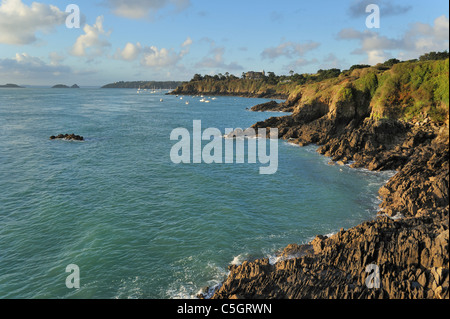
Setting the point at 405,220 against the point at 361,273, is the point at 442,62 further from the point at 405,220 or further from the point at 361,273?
the point at 361,273

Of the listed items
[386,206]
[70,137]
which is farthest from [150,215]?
[70,137]

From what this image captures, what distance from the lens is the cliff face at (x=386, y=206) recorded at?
17203mm

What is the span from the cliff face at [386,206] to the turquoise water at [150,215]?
3.21 m

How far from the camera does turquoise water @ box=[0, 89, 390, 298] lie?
20.9 metres

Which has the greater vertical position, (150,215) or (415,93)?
(415,93)

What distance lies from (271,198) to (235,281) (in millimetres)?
17119

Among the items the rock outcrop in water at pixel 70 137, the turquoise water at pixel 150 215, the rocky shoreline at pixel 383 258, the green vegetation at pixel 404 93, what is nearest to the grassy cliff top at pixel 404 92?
the green vegetation at pixel 404 93

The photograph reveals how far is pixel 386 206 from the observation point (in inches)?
1217

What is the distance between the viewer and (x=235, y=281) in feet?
60.2

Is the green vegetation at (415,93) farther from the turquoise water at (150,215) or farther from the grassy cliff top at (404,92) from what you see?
the turquoise water at (150,215)

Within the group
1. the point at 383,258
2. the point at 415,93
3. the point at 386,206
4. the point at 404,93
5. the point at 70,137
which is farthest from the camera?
the point at 70,137

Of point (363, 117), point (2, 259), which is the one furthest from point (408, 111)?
point (2, 259)

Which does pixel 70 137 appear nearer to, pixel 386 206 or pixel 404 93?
pixel 386 206

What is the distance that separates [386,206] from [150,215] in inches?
985
